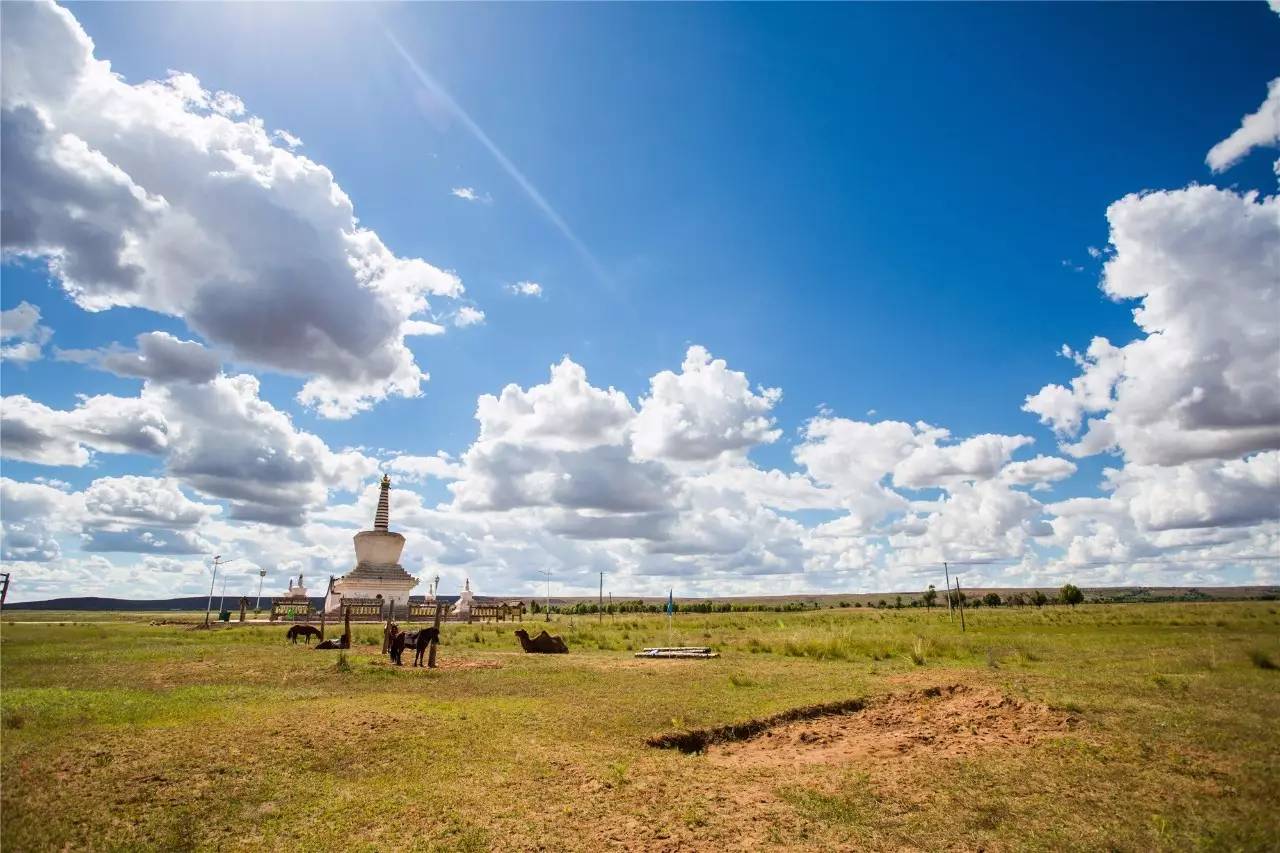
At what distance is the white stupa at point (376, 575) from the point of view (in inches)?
2351

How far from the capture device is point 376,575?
6088 centimetres

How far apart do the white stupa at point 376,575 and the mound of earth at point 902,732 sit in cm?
5118

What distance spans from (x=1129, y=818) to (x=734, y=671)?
1320 centimetres

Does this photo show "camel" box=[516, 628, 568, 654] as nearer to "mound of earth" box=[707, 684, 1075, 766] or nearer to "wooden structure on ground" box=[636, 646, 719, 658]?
"wooden structure on ground" box=[636, 646, 719, 658]

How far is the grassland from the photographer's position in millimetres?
7816

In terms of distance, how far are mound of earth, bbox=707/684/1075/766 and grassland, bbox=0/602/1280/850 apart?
27 centimetres

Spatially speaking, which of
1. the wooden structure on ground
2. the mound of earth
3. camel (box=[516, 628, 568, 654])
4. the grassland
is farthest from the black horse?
the mound of earth

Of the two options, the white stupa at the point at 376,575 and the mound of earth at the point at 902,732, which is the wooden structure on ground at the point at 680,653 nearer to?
the mound of earth at the point at 902,732

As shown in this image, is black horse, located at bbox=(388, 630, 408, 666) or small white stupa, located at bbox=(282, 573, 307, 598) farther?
small white stupa, located at bbox=(282, 573, 307, 598)

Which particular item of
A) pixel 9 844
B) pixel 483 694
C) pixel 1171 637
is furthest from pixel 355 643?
pixel 1171 637

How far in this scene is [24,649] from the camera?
10453 mm

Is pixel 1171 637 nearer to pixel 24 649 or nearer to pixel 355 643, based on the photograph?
pixel 355 643

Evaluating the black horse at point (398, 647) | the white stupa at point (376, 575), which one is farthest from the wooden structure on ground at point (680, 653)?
the white stupa at point (376, 575)

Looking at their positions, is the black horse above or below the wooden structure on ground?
above
